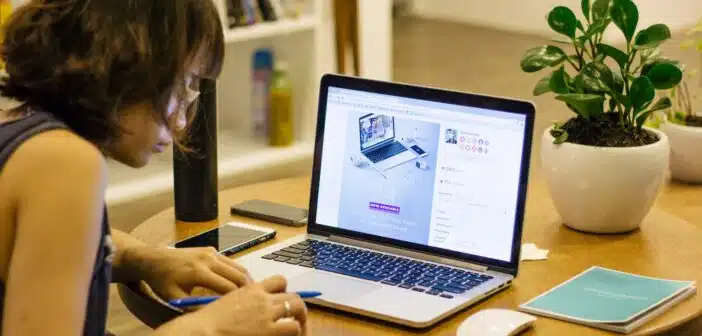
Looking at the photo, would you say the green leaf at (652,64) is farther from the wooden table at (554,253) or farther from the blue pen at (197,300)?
the blue pen at (197,300)

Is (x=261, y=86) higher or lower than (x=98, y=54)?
lower

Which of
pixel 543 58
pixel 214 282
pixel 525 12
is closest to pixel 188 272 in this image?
pixel 214 282

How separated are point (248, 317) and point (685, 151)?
1108 millimetres

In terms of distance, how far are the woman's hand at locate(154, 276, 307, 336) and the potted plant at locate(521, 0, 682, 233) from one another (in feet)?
1.85

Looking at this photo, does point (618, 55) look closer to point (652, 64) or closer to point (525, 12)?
point (652, 64)

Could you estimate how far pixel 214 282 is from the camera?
1381 millimetres

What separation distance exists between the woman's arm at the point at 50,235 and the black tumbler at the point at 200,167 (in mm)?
574

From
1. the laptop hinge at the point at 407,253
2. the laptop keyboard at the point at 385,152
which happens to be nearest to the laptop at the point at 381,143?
the laptop keyboard at the point at 385,152

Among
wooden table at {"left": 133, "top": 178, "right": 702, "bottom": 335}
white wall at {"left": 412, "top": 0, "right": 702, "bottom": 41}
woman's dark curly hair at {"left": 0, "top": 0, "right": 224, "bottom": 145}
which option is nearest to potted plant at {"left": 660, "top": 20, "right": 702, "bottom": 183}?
wooden table at {"left": 133, "top": 178, "right": 702, "bottom": 335}

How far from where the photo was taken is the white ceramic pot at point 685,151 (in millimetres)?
2012

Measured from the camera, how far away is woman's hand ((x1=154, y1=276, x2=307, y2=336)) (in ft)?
3.93

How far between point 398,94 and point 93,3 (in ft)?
1.68

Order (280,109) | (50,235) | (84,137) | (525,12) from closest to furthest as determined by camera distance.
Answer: (50,235)
(84,137)
(280,109)
(525,12)

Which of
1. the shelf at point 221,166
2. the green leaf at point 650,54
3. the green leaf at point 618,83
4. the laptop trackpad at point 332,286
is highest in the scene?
the green leaf at point 650,54
